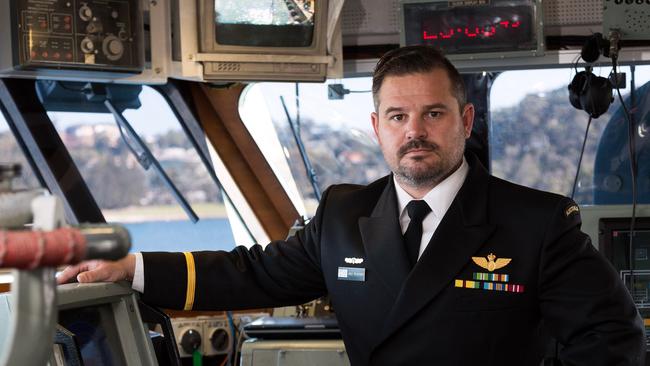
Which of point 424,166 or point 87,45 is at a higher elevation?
point 87,45

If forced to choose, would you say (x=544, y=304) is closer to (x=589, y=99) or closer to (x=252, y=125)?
(x=589, y=99)

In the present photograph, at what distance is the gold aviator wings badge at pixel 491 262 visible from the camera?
2457mm

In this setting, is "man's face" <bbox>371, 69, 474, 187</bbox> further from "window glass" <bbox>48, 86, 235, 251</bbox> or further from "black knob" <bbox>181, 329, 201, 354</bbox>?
"window glass" <bbox>48, 86, 235, 251</bbox>

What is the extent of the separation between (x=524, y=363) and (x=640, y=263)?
3.68ft

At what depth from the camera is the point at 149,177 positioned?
193 inches

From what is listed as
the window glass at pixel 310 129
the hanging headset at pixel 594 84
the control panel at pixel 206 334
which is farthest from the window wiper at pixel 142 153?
the hanging headset at pixel 594 84

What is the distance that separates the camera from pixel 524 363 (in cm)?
246

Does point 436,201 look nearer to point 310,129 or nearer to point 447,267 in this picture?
point 447,267

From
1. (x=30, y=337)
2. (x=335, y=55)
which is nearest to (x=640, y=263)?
(x=335, y=55)

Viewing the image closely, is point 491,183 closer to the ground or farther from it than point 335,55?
closer to the ground

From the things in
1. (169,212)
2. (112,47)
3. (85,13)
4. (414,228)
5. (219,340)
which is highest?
(85,13)

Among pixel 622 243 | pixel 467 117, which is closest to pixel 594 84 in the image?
pixel 622 243

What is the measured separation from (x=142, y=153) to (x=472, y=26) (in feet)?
5.43

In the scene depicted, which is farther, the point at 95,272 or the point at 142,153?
the point at 142,153
